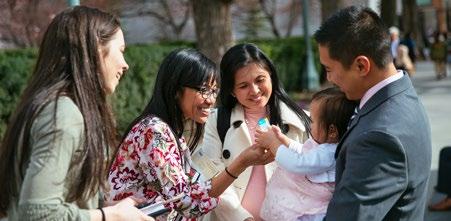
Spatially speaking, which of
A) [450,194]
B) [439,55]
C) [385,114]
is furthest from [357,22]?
[439,55]

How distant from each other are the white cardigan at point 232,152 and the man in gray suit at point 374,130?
1.04 metres

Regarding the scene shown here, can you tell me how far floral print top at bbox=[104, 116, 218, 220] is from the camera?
253 cm

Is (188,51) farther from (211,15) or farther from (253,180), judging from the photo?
(211,15)

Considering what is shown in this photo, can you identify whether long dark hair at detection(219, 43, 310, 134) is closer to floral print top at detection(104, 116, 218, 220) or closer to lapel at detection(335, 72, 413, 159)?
floral print top at detection(104, 116, 218, 220)

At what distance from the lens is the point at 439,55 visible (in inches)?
805

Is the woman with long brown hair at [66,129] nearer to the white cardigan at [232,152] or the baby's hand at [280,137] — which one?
the baby's hand at [280,137]

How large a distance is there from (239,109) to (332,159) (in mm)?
810

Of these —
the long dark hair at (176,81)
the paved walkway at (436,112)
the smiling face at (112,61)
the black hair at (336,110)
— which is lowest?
the paved walkway at (436,112)

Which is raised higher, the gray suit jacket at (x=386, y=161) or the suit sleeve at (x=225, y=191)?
the gray suit jacket at (x=386, y=161)

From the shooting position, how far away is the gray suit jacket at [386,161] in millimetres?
1902

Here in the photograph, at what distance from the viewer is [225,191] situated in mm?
3062

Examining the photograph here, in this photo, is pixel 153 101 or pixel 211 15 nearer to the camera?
pixel 153 101

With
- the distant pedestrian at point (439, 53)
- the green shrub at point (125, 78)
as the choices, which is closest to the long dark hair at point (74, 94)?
the green shrub at point (125, 78)

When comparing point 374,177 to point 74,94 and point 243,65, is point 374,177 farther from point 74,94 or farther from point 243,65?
point 243,65
